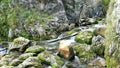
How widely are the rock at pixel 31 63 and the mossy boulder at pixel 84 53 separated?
230 cm

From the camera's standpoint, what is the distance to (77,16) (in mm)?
27109

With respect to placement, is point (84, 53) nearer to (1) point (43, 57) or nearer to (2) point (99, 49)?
(2) point (99, 49)

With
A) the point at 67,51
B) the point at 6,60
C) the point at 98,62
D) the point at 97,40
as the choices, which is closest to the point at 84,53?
the point at 67,51

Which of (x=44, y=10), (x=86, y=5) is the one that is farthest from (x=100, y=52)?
(x=86, y=5)

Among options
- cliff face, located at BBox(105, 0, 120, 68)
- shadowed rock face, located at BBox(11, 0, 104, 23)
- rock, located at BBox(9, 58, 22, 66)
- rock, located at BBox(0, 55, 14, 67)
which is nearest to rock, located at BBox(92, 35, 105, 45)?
cliff face, located at BBox(105, 0, 120, 68)

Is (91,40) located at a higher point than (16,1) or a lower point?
lower

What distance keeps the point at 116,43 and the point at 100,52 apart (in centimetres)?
441

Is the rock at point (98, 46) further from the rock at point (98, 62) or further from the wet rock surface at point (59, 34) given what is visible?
the rock at point (98, 62)

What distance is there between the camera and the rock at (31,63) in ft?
41.0

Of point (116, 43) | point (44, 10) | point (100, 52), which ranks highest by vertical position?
point (44, 10)

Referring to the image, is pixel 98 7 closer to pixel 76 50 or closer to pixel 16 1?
pixel 16 1

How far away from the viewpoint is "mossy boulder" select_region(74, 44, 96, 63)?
45.1ft

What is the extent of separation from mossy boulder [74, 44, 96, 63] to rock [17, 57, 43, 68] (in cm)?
230

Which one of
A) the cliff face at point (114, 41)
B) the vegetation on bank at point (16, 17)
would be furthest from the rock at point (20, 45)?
the cliff face at point (114, 41)
